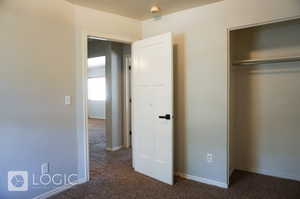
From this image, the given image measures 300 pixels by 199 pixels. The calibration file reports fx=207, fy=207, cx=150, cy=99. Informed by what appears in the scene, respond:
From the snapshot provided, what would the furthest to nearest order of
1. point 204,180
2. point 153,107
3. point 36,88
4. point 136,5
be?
point 153,107 → point 204,180 → point 136,5 → point 36,88

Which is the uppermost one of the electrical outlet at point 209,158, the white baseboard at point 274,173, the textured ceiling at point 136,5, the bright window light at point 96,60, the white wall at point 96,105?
the bright window light at point 96,60

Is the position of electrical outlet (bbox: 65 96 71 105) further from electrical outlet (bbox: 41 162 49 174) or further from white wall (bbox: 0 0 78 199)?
electrical outlet (bbox: 41 162 49 174)

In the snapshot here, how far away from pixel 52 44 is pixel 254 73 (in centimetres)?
295

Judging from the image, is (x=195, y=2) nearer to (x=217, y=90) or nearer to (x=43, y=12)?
(x=217, y=90)

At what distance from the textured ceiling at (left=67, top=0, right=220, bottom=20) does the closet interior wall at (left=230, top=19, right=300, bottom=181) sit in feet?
3.01

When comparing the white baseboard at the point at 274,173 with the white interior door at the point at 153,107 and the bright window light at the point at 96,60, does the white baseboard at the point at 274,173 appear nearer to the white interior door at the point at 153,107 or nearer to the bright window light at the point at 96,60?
the white interior door at the point at 153,107

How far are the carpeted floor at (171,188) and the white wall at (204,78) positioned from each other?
0.86ft

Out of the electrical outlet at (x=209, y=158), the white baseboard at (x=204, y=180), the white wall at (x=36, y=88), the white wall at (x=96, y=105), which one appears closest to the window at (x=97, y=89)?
the white wall at (x=96, y=105)

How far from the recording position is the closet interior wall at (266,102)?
301 centimetres

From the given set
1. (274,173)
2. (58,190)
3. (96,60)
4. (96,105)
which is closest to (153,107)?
(58,190)

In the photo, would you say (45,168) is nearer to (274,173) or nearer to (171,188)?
(171,188)

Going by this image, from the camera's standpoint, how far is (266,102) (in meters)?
3.20

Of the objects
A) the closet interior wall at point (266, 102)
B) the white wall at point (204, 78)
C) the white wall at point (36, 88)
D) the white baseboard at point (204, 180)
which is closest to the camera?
the white wall at point (36, 88)

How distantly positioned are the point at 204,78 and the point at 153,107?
33.2 inches
